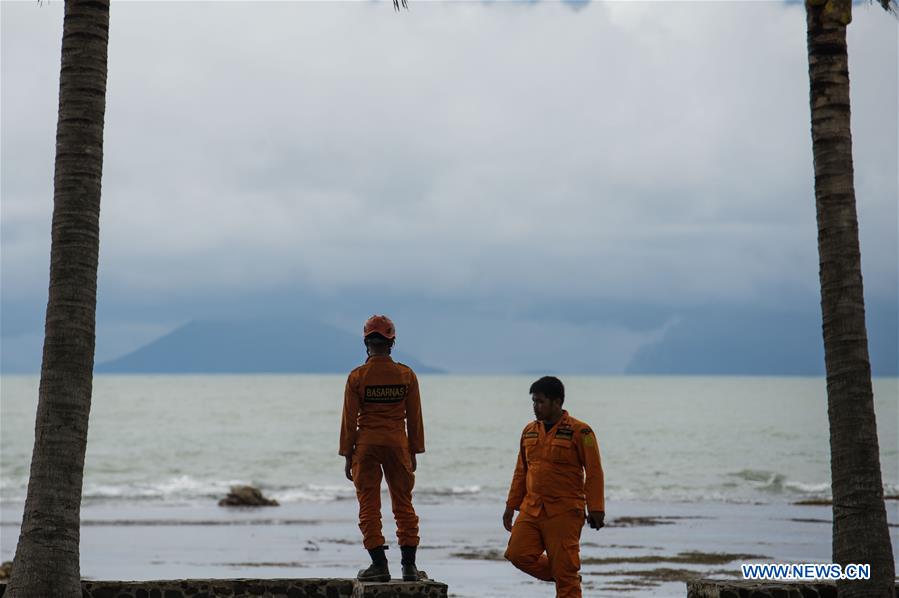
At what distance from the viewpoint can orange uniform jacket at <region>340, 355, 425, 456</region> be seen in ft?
32.2

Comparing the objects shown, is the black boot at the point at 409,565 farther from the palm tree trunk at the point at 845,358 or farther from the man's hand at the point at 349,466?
the palm tree trunk at the point at 845,358

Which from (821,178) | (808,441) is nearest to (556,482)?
(821,178)

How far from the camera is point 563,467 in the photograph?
29.5 ft

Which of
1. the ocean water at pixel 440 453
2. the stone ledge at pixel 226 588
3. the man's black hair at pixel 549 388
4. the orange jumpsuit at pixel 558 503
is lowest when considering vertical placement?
the stone ledge at pixel 226 588

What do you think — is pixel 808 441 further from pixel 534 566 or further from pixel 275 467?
pixel 534 566

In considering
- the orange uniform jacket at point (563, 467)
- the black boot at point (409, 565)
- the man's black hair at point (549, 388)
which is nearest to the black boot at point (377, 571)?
the black boot at point (409, 565)

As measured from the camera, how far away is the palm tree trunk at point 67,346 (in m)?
8.41

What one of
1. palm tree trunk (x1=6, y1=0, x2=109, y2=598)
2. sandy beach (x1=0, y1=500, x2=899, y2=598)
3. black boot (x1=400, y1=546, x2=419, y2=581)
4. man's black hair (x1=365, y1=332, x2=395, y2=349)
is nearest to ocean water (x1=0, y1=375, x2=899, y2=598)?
sandy beach (x1=0, y1=500, x2=899, y2=598)

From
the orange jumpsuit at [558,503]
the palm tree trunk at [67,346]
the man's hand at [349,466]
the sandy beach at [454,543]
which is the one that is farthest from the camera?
the sandy beach at [454,543]

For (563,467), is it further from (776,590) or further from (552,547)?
(776,590)

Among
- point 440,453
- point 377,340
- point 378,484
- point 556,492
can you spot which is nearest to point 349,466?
point 378,484

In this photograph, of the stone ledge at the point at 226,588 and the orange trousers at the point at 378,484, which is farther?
the orange trousers at the point at 378,484

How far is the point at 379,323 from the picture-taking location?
9930 millimetres

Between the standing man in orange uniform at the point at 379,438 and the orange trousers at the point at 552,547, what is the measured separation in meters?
1.12
